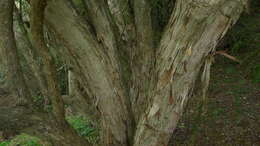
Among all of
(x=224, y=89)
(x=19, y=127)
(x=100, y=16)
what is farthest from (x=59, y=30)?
(x=224, y=89)

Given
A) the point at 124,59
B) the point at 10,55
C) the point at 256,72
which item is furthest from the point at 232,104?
the point at 10,55

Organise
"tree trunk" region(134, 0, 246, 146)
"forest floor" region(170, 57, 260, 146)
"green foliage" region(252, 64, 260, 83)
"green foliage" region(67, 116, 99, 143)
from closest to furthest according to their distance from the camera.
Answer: "tree trunk" region(134, 0, 246, 146)
"forest floor" region(170, 57, 260, 146)
"green foliage" region(252, 64, 260, 83)
"green foliage" region(67, 116, 99, 143)

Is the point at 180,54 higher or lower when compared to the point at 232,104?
higher

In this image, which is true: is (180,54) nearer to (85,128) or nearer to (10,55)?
(10,55)

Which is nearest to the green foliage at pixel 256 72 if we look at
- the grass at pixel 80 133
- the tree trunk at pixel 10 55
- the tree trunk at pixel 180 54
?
the tree trunk at pixel 180 54

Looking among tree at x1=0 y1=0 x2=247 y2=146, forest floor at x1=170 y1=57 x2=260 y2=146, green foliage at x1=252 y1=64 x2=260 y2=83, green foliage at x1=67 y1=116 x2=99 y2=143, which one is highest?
tree at x1=0 y1=0 x2=247 y2=146

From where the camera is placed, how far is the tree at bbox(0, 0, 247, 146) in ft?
5.81

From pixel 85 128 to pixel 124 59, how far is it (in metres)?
2.69

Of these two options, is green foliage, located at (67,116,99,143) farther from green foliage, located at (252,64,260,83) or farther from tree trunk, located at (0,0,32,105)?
green foliage, located at (252,64,260,83)

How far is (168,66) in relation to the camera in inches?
75.9

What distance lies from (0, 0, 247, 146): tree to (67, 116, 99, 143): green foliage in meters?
1.95

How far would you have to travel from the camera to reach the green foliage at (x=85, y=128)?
4.44 meters

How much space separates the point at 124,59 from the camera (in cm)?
276

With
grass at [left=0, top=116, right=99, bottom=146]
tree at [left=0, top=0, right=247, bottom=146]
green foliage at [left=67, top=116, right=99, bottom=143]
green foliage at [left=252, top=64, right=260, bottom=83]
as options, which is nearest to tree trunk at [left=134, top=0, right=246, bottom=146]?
tree at [left=0, top=0, right=247, bottom=146]
